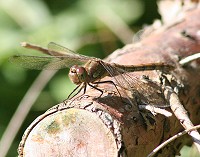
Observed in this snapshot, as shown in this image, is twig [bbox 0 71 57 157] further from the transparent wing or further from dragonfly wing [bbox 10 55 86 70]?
the transparent wing

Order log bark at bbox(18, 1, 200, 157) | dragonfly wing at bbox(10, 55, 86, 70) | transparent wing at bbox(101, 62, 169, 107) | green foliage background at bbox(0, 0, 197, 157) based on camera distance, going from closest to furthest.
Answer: log bark at bbox(18, 1, 200, 157), transparent wing at bbox(101, 62, 169, 107), dragonfly wing at bbox(10, 55, 86, 70), green foliage background at bbox(0, 0, 197, 157)

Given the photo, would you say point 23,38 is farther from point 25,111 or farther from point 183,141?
point 183,141

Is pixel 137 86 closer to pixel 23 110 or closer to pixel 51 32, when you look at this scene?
pixel 23 110

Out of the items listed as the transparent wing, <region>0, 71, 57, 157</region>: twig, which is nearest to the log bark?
the transparent wing

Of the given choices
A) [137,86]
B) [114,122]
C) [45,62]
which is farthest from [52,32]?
[114,122]

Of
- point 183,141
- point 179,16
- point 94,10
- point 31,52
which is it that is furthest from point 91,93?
point 94,10

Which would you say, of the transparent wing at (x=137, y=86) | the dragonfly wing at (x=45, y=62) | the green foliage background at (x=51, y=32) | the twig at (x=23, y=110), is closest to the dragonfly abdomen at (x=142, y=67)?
the transparent wing at (x=137, y=86)

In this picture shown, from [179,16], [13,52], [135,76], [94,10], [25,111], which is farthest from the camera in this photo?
[94,10]
